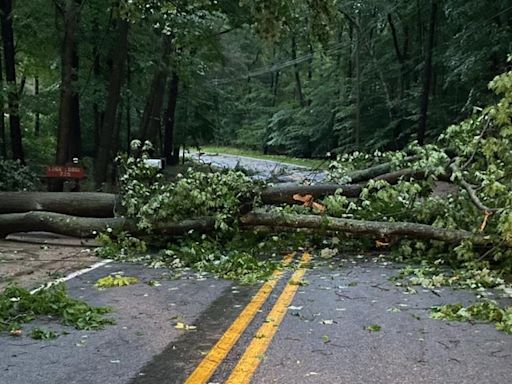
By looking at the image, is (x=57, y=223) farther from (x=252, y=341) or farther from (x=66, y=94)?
(x=252, y=341)

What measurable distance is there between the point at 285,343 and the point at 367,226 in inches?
188

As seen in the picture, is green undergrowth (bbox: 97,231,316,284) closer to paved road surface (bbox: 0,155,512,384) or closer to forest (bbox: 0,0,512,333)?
forest (bbox: 0,0,512,333)

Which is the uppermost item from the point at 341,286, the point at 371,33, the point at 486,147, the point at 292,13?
the point at 371,33

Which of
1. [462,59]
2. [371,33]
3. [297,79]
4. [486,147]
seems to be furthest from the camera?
[297,79]

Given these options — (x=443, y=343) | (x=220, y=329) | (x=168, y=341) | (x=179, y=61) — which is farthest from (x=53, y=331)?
(x=179, y=61)

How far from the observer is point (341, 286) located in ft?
24.1

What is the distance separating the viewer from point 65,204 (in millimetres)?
11438

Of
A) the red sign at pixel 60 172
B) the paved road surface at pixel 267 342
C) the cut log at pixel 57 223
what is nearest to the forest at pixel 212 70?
the red sign at pixel 60 172

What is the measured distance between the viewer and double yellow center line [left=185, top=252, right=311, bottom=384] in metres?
4.21

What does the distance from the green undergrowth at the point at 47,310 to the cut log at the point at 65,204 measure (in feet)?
16.6

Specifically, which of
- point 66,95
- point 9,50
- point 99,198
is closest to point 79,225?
point 99,198

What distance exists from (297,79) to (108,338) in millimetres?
53767

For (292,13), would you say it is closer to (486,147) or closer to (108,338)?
(486,147)

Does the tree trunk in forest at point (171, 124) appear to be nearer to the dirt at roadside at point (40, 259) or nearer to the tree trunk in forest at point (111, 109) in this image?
the tree trunk in forest at point (111, 109)
